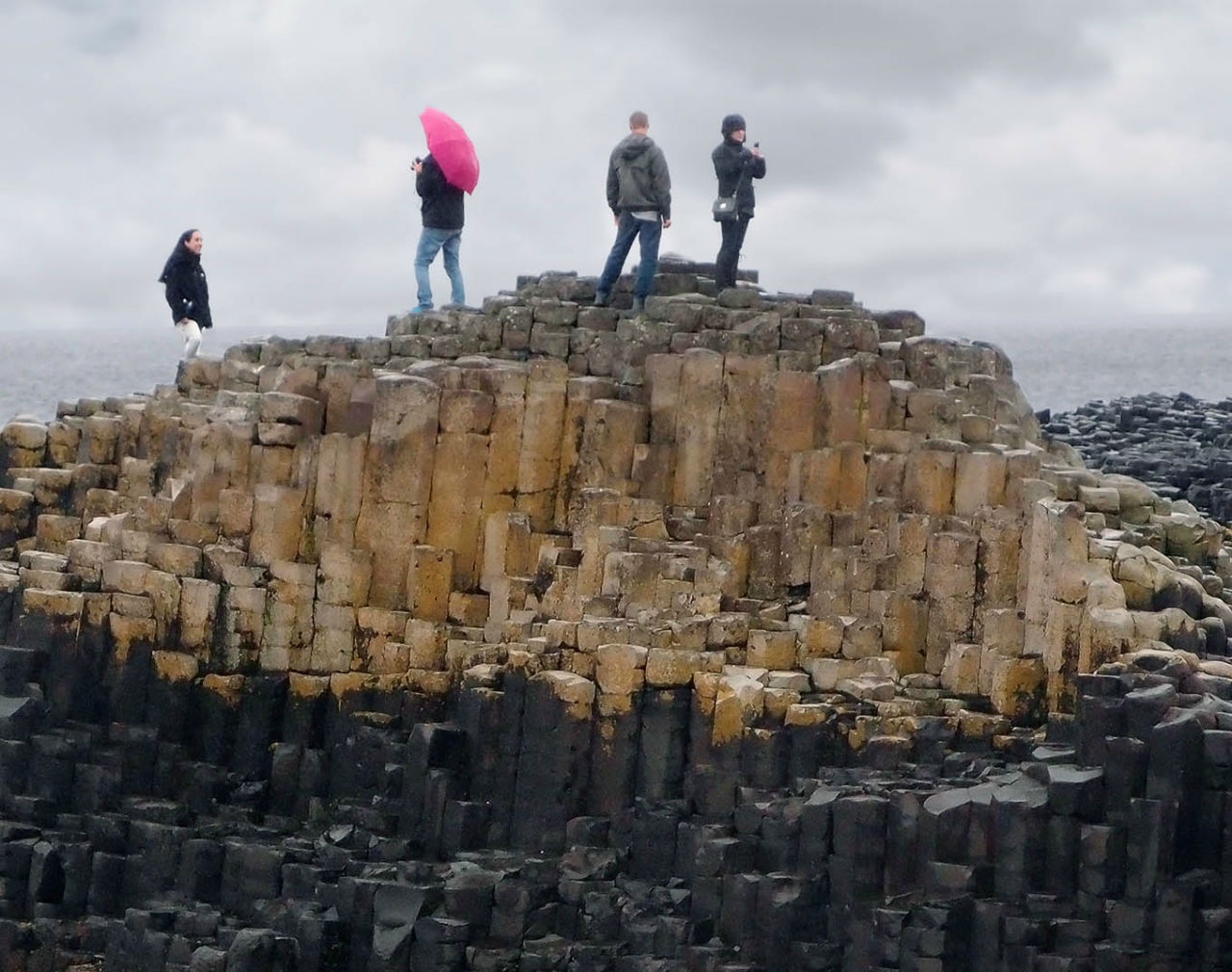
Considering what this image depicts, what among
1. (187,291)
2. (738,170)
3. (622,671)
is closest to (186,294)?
(187,291)

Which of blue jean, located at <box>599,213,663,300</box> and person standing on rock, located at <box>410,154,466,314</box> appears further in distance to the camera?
person standing on rock, located at <box>410,154,466,314</box>

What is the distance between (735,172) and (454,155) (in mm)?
4174

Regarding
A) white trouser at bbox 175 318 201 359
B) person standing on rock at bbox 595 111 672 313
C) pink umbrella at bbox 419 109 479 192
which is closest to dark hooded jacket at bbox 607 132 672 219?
person standing on rock at bbox 595 111 672 313

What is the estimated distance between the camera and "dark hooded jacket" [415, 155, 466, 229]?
35.6 metres

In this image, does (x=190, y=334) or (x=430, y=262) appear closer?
(x=430, y=262)

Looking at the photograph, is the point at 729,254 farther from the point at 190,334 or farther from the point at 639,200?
the point at 190,334

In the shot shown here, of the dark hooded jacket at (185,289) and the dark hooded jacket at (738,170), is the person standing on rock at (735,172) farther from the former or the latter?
the dark hooded jacket at (185,289)

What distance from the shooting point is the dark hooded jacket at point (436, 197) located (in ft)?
117

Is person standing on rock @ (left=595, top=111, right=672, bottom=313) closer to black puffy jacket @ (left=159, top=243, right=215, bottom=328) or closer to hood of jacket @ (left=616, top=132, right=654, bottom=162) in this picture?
hood of jacket @ (left=616, top=132, right=654, bottom=162)

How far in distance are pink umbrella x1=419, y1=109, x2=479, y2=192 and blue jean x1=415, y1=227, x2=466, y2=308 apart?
0.64 m

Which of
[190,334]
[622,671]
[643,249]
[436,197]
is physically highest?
[436,197]

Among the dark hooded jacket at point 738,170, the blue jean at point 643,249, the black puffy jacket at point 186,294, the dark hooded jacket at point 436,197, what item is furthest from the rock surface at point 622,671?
the black puffy jacket at point 186,294

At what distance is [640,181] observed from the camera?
3319 cm

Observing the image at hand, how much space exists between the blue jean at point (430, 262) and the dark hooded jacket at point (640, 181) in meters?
3.10
